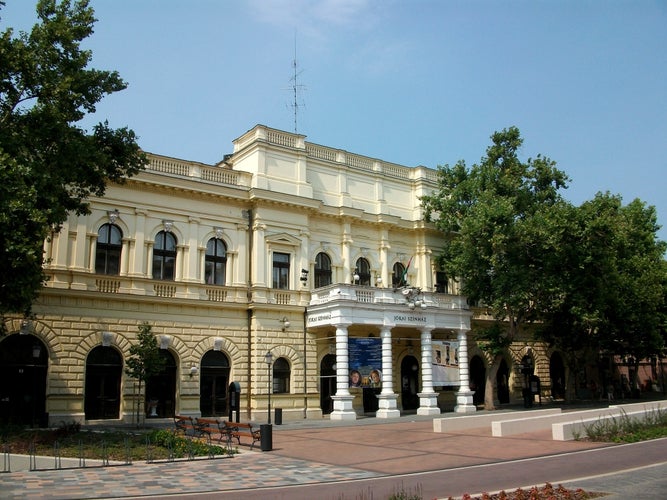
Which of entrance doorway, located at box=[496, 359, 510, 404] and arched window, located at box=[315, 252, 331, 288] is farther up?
arched window, located at box=[315, 252, 331, 288]

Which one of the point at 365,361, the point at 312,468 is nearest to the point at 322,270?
the point at 365,361

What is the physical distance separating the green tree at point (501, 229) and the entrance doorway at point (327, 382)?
938 cm

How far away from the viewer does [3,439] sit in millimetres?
18594

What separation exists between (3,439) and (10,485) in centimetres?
602

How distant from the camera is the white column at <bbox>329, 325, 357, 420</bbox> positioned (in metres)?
33.0

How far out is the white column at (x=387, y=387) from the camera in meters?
34.3

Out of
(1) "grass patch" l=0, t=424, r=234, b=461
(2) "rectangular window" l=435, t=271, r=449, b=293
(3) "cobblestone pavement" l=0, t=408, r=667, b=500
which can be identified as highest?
(2) "rectangular window" l=435, t=271, r=449, b=293

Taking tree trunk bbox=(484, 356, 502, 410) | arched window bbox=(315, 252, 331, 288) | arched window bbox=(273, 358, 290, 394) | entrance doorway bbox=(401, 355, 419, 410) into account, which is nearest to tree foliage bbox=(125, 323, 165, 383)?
arched window bbox=(273, 358, 290, 394)

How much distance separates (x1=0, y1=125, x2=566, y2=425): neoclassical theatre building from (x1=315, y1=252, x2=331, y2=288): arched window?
123mm

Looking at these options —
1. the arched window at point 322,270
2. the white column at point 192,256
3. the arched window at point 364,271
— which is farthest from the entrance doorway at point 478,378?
the white column at point 192,256

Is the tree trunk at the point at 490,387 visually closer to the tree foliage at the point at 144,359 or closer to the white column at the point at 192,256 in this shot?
the white column at the point at 192,256

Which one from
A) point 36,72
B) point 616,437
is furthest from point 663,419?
point 36,72

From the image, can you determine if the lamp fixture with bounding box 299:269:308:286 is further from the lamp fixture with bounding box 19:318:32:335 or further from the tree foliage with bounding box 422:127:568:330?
the lamp fixture with bounding box 19:318:32:335

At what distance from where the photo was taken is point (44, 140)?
20.5 metres
